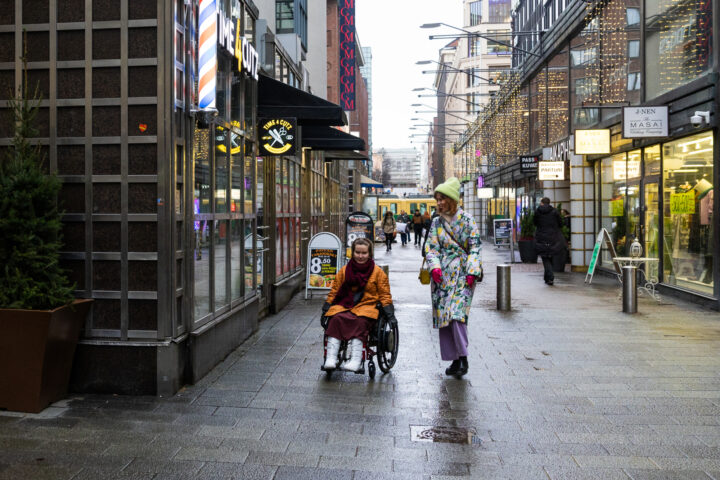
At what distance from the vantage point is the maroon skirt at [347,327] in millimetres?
6680

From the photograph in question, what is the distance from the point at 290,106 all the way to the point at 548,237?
25.7ft

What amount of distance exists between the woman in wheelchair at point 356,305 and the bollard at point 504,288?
Result: 192 inches

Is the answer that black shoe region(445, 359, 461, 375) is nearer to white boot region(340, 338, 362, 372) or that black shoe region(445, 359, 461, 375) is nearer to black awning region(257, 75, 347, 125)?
white boot region(340, 338, 362, 372)

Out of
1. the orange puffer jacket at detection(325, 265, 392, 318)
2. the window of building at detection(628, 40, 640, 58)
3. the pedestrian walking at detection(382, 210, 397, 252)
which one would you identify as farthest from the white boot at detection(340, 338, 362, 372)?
the pedestrian walking at detection(382, 210, 397, 252)

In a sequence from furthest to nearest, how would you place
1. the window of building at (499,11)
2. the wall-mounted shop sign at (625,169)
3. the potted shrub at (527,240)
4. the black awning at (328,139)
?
the window of building at (499,11), the potted shrub at (527,240), the wall-mounted shop sign at (625,169), the black awning at (328,139)

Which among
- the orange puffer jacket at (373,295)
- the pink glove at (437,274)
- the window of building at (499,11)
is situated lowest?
the orange puffer jacket at (373,295)

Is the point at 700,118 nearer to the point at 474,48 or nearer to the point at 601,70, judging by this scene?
Result: the point at 601,70

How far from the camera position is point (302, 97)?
10.2 meters

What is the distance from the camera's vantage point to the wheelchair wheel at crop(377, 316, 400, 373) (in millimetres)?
6707

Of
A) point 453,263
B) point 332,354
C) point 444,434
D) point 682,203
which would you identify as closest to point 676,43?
point 682,203

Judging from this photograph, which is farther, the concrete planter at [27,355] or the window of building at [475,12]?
the window of building at [475,12]

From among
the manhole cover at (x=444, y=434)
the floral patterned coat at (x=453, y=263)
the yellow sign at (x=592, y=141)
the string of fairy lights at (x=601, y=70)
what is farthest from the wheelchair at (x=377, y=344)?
the yellow sign at (x=592, y=141)

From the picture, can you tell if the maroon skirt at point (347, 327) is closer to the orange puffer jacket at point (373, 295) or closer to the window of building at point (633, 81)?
the orange puffer jacket at point (373, 295)

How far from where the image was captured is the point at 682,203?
502 inches
